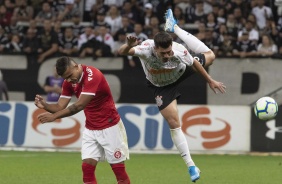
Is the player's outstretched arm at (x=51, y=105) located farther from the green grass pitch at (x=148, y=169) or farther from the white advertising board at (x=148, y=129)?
the white advertising board at (x=148, y=129)

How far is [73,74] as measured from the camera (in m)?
9.91

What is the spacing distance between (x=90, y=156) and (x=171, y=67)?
2.03 m

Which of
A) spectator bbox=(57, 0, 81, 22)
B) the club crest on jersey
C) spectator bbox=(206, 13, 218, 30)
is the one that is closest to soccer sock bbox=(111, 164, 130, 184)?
the club crest on jersey

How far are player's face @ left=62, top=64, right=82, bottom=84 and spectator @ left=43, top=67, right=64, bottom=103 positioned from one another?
9713 mm

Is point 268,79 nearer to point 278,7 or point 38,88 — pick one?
point 278,7

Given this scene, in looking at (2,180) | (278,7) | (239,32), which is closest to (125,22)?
(239,32)

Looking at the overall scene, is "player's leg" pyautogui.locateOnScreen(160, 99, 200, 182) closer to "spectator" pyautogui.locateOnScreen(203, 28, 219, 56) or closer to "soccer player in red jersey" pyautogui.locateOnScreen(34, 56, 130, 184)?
"soccer player in red jersey" pyautogui.locateOnScreen(34, 56, 130, 184)

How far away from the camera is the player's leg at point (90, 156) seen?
10.2 meters

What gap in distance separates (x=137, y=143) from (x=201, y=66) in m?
7.37

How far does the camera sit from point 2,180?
13000 millimetres

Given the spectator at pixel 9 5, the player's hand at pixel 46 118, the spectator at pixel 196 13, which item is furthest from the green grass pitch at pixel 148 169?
the spectator at pixel 9 5

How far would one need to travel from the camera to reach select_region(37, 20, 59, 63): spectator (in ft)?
68.3

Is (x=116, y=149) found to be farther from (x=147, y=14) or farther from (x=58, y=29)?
(x=147, y=14)

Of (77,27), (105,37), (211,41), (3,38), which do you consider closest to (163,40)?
(211,41)
